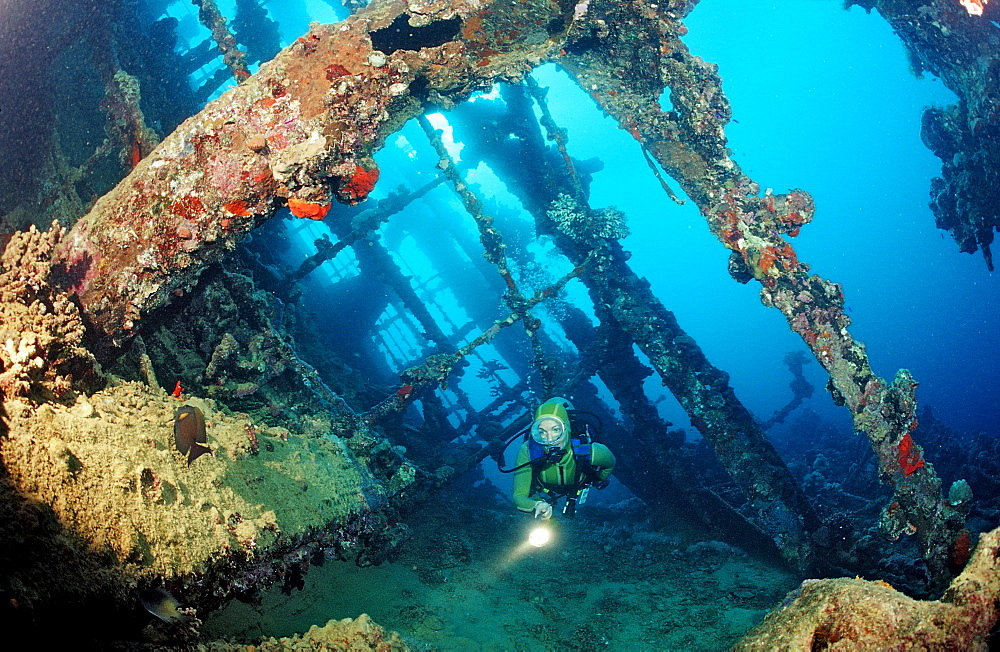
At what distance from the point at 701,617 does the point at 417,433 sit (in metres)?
6.21

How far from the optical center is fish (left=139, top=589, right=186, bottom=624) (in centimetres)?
191

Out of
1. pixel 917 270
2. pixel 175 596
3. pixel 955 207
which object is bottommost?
pixel 917 270

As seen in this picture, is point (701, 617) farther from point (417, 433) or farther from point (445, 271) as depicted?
point (445, 271)

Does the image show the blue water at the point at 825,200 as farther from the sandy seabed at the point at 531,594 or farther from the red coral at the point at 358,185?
the red coral at the point at 358,185

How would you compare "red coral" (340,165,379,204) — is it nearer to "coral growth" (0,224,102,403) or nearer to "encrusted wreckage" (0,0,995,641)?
"encrusted wreckage" (0,0,995,641)

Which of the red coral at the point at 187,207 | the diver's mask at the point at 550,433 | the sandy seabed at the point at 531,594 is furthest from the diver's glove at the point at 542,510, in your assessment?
the red coral at the point at 187,207

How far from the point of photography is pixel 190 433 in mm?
2482

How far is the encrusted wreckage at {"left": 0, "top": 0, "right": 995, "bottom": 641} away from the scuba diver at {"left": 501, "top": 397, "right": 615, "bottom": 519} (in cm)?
148

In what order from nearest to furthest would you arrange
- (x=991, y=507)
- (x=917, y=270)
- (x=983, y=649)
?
(x=983, y=649) → (x=991, y=507) → (x=917, y=270)

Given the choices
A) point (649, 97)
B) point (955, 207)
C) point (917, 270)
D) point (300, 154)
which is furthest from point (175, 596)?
Answer: point (917, 270)

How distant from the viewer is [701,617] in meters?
4.28

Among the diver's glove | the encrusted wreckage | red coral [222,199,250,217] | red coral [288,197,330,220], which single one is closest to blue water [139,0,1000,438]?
the encrusted wreckage

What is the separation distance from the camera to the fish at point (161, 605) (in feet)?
6.25

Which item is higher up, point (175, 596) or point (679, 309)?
point (175, 596)
